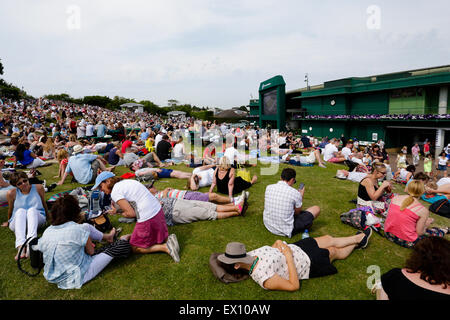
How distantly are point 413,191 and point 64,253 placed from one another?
5.09 metres

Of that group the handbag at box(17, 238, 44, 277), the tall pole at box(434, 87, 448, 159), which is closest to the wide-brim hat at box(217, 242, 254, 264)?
the handbag at box(17, 238, 44, 277)

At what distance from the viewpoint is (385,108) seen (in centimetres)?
2805

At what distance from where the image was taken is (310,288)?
3.19 meters

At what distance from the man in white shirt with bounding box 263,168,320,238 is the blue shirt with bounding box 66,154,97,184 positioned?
5895 millimetres

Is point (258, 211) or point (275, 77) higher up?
point (275, 77)

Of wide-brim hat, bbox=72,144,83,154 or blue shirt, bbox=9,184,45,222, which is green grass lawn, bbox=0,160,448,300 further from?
wide-brim hat, bbox=72,144,83,154

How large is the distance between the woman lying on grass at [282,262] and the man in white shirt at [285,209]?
30.8 inches

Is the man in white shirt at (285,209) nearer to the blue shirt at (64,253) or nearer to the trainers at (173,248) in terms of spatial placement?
the trainers at (173,248)

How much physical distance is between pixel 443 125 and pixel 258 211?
26840 mm

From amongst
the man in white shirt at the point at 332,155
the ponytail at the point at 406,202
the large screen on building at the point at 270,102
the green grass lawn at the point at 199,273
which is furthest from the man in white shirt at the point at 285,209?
the large screen on building at the point at 270,102

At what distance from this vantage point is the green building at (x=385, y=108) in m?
23.7
